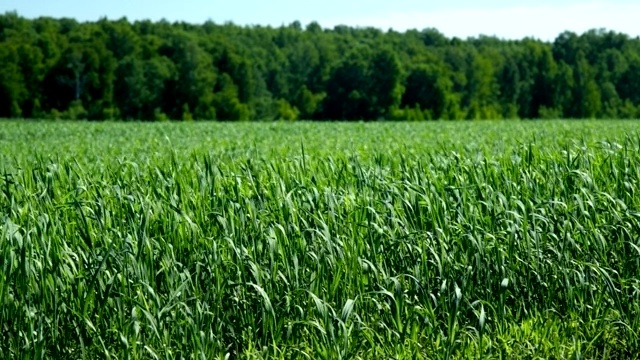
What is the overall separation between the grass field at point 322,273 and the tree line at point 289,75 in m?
58.3

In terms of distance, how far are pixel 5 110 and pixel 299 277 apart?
59.6 meters

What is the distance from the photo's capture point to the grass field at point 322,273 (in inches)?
185

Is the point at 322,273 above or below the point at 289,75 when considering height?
above

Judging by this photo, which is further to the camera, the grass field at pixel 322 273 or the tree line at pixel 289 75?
the tree line at pixel 289 75

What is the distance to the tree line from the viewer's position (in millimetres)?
64312

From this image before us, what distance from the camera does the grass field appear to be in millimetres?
4699

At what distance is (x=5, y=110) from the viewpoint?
60.5 meters

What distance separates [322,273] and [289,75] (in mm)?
79341

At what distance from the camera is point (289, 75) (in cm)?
8375

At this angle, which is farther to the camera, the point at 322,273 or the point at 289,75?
the point at 289,75

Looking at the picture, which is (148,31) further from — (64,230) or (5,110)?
(64,230)

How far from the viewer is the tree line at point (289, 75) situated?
6431 centimetres

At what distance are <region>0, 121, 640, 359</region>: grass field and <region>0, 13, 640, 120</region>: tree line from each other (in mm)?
58270

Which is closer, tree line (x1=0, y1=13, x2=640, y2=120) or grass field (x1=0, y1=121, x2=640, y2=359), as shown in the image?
grass field (x1=0, y1=121, x2=640, y2=359)
